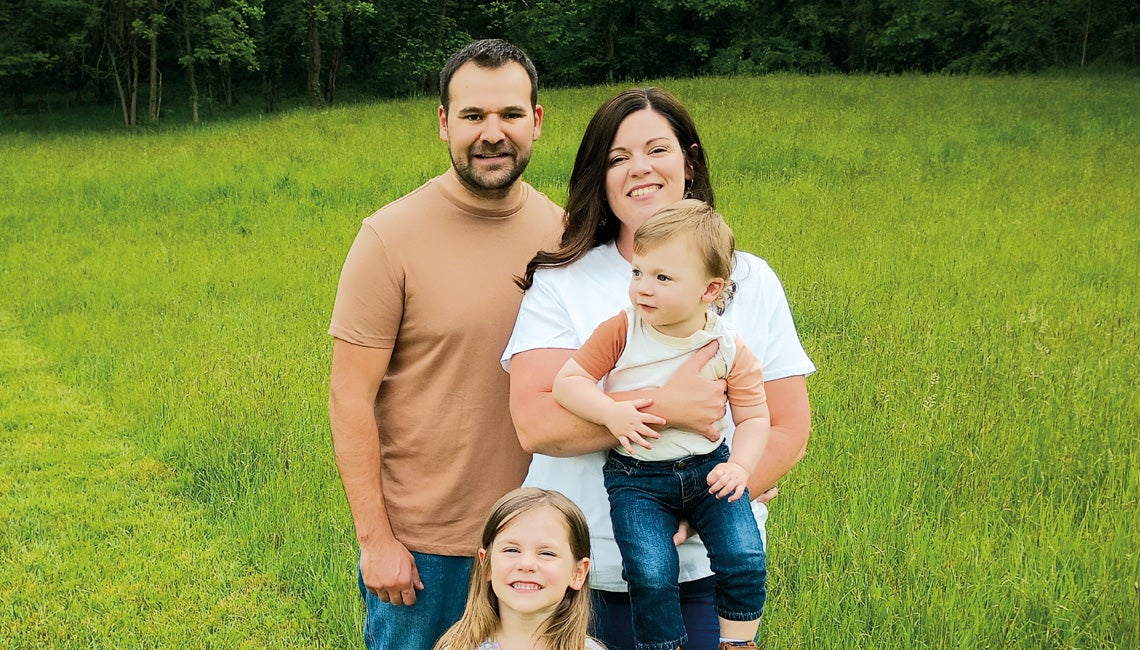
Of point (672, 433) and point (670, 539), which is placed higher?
point (672, 433)

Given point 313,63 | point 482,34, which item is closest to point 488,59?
point 313,63

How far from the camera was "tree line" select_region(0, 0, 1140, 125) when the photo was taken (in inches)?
1314

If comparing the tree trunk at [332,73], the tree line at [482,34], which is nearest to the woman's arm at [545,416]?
the tree line at [482,34]

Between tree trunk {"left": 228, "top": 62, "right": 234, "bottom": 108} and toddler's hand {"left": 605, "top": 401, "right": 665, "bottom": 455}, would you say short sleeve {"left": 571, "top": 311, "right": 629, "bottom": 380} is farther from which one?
tree trunk {"left": 228, "top": 62, "right": 234, "bottom": 108}

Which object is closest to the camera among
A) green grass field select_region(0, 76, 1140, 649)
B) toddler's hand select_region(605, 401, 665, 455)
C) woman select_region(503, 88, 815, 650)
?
toddler's hand select_region(605, 401, 665, 455)

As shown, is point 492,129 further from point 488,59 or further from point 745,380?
point 745,380

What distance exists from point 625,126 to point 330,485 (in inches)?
151

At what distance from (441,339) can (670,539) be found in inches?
34.9

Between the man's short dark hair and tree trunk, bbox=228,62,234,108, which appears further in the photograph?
tree trunk, bbox=228,62,234,108

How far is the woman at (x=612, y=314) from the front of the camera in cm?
244

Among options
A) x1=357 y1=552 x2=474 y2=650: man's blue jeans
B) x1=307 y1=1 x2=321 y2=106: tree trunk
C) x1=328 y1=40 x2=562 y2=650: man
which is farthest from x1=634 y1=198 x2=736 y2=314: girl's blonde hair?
x1=307 y1=1 x2=321 y2=106: tree trunk

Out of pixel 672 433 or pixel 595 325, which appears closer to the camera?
pixel 672 433

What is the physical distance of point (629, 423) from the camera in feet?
7.43

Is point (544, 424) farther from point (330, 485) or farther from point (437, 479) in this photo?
point (330, 485)
